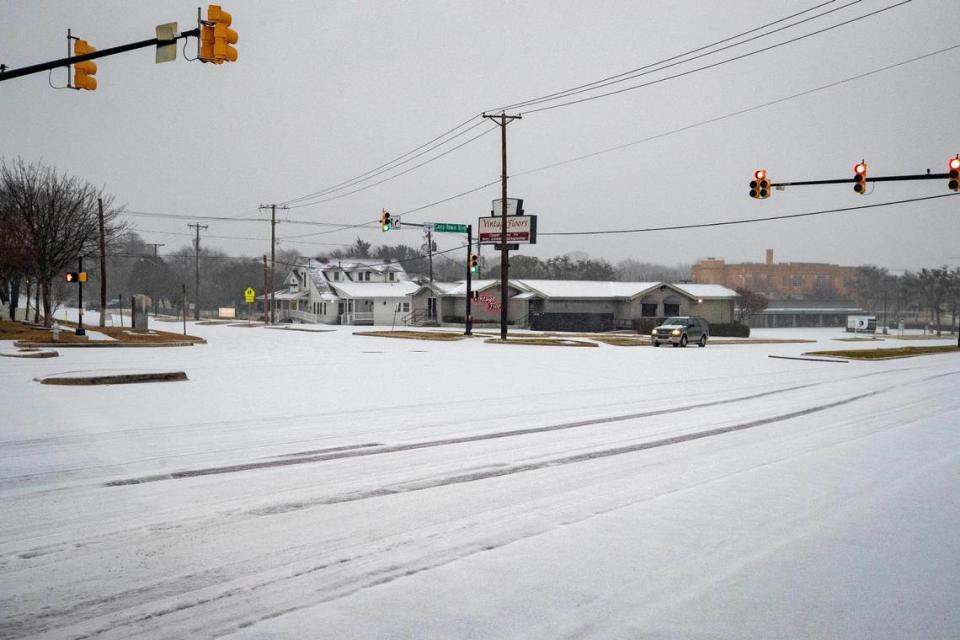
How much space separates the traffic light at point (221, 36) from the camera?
Answer: 13086mm

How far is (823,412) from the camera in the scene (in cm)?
1347

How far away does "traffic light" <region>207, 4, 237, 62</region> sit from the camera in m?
13.1

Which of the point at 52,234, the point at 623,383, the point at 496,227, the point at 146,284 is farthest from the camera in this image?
the point at 146,284

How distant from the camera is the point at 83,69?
1412 cm

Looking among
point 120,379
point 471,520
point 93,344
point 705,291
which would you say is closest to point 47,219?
point 93,344

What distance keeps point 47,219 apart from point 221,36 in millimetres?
31892

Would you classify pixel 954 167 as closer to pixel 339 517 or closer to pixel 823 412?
pixel 823 412

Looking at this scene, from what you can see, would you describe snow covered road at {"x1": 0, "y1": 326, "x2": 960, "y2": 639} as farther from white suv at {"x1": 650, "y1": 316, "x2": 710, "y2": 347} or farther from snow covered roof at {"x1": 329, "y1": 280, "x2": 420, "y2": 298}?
snow covered roof at {"x1": 329, "y1": 280, "x2": 420, "y2": 298}

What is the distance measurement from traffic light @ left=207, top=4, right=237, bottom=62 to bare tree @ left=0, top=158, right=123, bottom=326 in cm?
3005

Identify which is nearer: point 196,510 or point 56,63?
point 196,510

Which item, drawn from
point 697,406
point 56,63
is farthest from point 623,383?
point 56,63

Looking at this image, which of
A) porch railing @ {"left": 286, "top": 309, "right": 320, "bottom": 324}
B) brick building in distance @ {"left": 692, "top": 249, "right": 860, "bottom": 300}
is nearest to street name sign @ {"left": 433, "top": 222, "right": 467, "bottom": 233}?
porch railing @ {"left": 286, "top": 309, "right": 320, "bottom": 324}

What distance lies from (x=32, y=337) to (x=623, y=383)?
25.7 meters

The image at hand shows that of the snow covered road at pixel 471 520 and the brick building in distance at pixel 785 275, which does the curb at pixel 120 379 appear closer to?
the snow covered road at pixel 471 520
